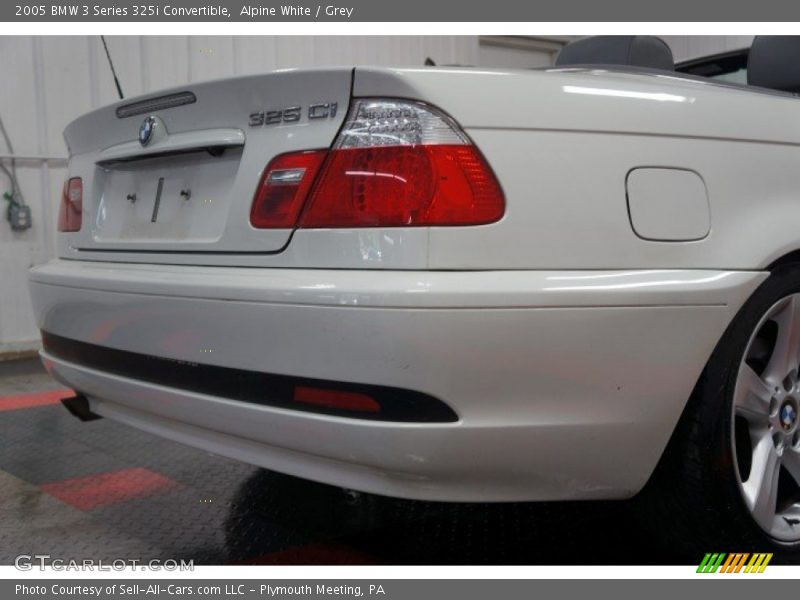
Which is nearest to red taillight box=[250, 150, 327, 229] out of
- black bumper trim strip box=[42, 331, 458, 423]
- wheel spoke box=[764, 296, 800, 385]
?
black bumper trim strip box=[42, 331, 458, 423]

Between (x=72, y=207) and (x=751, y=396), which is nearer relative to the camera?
(x=751, y=396)

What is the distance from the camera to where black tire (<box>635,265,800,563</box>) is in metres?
1.67

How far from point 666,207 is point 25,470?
7.38 ft

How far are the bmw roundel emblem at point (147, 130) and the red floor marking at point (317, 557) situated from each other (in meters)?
1.02

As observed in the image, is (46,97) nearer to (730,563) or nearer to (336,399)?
(336,399)

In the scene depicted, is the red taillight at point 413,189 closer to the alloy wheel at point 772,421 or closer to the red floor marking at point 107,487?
the alloy wheel at point 772,421

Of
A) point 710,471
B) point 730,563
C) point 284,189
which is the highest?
point 284,189

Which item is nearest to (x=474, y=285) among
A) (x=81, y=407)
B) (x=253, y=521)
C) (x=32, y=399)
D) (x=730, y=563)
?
(x=730, y=563)

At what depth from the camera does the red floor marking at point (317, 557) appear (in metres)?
1.98

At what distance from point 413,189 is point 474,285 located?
0.21m

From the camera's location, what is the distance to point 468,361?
142cm

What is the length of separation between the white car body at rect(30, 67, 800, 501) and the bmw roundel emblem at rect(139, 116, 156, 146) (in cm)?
15

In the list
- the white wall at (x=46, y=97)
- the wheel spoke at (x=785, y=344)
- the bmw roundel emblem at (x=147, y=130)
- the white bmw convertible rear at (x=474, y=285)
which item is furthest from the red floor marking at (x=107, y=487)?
the white wall at (x=46, y=97)
